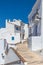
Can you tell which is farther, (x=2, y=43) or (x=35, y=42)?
(x=2, y=43)

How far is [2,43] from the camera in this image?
70.9 ft

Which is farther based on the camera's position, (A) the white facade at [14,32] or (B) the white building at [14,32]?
(A) the white facade at [14,32]

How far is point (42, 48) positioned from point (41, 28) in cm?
209

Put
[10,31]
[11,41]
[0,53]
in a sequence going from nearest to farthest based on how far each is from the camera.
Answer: [0,53] → [11,41] → [10,31]

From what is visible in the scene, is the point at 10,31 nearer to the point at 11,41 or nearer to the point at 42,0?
the point at 11,41

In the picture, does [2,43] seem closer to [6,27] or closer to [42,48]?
[42,48]

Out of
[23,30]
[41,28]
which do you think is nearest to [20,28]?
[23,30]

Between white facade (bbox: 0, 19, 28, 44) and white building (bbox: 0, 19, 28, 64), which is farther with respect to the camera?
white facade (bbox: 0, 19, 28, 44)

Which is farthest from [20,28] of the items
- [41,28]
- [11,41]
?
[41,28]

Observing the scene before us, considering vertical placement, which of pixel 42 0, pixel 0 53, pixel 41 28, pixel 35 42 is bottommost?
pixel 0 53

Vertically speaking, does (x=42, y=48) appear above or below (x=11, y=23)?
below

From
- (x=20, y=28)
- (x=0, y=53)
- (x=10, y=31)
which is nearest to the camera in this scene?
(x=0, y=53)

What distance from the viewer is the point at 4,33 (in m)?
31.9

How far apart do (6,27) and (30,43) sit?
1609 cm
